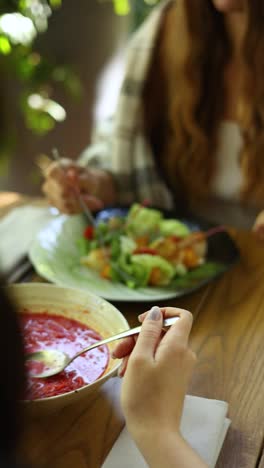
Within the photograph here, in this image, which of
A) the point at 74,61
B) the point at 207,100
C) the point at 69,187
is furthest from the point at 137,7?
the point at 69,187

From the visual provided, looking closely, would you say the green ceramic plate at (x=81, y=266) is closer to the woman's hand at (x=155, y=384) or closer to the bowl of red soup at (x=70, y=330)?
the bowl of red soup at (x=70, y=330)

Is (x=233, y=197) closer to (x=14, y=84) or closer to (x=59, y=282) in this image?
(x=59, y=282)

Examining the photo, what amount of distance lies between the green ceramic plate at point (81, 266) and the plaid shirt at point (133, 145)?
1.10 feet

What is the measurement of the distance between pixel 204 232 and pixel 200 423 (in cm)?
58

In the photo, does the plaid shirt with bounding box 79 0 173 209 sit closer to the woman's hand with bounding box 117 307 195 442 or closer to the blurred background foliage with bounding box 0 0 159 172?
the blurred background foliage with bounding box 0 0 159 172

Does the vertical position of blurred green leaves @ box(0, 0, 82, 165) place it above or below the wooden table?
above

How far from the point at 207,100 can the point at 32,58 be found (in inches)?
46.4

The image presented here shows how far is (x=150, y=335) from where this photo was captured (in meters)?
0.65

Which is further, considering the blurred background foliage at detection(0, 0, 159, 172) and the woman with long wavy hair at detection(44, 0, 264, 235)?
the blurred background foliage at detection(0, 0, 159, 172)

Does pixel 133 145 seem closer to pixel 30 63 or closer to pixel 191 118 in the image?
pixel 191 118

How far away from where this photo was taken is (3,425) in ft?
1.21

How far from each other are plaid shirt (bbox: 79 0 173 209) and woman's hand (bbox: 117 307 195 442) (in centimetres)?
96

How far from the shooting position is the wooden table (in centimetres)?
73

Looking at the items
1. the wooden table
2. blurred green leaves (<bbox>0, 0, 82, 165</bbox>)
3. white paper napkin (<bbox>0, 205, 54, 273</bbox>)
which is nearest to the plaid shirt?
white paper napkin (<bbox>0, 205, 54, 273</bbox>)
